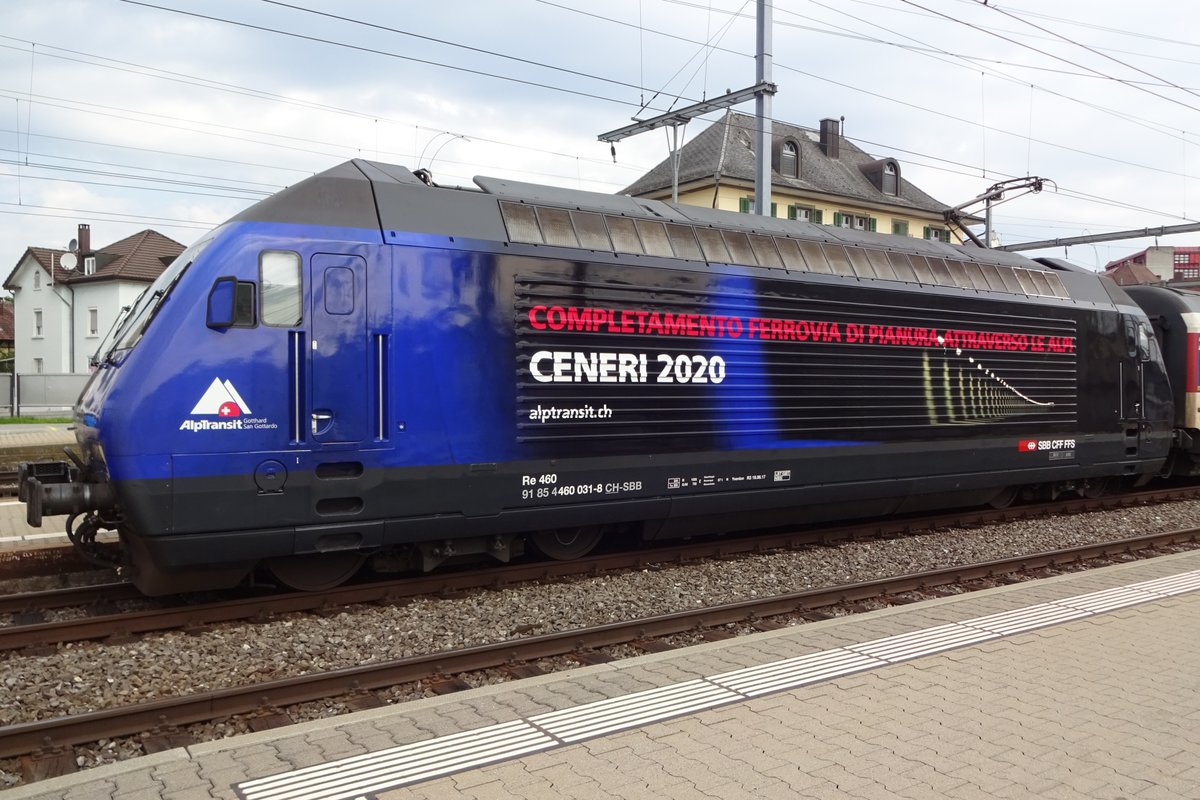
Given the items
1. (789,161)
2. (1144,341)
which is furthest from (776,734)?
(789,161)

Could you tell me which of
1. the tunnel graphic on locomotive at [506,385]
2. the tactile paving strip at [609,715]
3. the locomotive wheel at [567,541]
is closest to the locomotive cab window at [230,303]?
the tunnel graphic on locomotive at [506,385]

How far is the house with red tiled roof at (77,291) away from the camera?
38969 millimetres

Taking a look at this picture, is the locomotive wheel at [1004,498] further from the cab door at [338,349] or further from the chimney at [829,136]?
the chimney at [829,136]

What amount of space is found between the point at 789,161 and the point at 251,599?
35.0 meters

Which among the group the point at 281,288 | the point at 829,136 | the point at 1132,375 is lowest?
the point at 1132,375

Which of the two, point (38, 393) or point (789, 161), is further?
point (789, 161)

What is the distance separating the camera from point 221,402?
6238mm

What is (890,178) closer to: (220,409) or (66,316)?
(66,316)

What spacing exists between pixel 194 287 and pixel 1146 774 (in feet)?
20.4

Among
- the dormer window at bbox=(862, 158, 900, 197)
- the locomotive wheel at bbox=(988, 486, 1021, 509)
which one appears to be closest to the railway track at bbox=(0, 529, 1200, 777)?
the locomotive wheel at bbox=(988, 486, 1021, 509)

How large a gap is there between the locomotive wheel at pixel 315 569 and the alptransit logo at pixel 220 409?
4.11 feet

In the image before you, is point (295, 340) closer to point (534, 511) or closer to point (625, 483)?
point (534, 511)

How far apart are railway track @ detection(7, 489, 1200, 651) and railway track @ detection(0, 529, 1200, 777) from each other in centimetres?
160

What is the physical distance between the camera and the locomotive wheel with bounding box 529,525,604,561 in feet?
27.0
